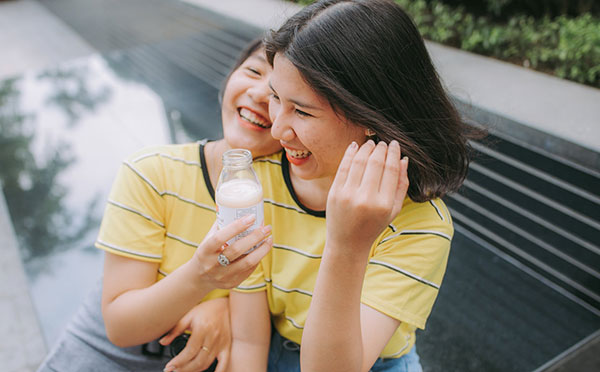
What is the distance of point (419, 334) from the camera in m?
2.24

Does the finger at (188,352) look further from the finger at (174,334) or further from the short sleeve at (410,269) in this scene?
the short sleeve at (410,269)

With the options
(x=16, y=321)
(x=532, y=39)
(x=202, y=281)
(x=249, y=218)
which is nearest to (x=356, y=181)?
(x=249, y=218)

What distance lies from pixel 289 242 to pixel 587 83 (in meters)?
2.43

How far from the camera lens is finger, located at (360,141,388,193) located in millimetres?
970

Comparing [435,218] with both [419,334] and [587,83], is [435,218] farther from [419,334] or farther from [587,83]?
[587,83]

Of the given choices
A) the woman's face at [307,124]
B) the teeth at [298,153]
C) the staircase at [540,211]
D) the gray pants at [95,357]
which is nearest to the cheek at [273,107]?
the woman's face at [307,124]

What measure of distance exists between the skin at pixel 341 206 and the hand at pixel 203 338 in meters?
0.38

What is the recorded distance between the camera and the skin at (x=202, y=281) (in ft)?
3.78

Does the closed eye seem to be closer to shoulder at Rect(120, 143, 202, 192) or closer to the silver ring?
shoulder at Rect(120, 143, 202, 192)

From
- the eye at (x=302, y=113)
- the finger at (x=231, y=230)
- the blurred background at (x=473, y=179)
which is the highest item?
the eye at (x=302, y=113)

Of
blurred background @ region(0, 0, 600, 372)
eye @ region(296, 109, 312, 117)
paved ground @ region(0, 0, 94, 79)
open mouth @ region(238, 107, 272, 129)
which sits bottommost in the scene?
paved ground @ region(0, 0, 94, 79)

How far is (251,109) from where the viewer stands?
1.53 metres

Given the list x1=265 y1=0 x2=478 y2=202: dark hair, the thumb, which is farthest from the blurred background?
the thumb

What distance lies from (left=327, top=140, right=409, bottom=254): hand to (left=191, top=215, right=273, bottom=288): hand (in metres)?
0.20
